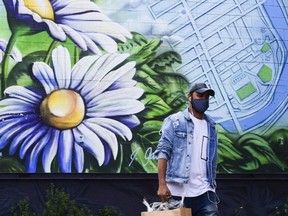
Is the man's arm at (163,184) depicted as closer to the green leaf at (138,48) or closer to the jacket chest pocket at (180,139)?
the jacket chest pocket at (180,139)

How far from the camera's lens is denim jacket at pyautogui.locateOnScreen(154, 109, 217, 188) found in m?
7.54

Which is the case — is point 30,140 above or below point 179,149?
above

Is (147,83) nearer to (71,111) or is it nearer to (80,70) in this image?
(80,70)

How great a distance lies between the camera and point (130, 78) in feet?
55.4

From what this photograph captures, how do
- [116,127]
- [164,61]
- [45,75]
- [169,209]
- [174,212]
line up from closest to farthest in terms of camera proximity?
[174,212] < [169,209] < [45,75] < [116,127] < [164,61]

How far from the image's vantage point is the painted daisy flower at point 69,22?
54.4 feet

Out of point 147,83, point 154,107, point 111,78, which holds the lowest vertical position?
Answer: point 154,107

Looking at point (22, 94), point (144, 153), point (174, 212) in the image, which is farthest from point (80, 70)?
point (174, 212)

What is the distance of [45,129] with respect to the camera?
1639 cm

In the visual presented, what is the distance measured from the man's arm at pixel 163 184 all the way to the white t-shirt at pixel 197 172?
12 cm

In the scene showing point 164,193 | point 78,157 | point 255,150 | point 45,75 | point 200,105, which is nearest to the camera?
point 164,193

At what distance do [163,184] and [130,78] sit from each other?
9.53 metres

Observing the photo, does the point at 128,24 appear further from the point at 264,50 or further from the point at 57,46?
the point at 264,50

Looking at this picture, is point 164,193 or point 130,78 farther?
point 130,78
